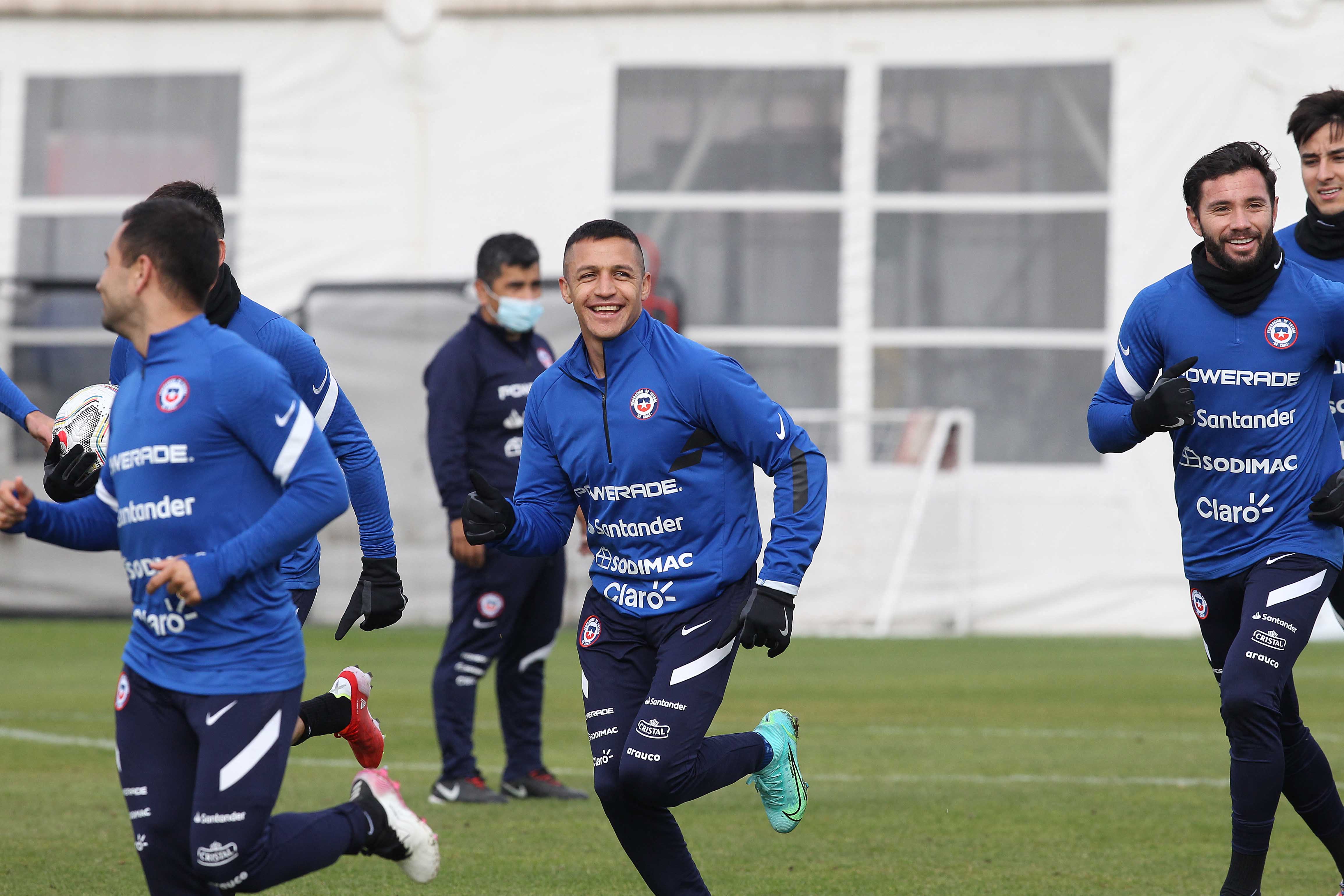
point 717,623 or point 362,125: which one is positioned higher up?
point 362,125

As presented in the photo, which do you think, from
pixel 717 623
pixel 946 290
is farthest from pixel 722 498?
pixel 946 290

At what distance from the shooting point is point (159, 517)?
4.11 m

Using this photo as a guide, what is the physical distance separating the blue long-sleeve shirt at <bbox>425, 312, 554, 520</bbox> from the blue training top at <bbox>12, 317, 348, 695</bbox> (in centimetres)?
360

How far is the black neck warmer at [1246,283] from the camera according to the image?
540cm

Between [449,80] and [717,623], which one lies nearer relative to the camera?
[717,623]

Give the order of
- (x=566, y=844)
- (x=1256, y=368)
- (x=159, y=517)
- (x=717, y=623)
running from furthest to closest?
(x=566, y=844) → (x=1256, y=368) → (x=717, y=623) → (x=159, y=517)

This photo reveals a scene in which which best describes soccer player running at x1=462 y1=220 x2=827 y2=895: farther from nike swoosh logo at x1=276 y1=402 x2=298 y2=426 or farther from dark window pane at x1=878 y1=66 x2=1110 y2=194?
dark window pane at x1=878 y1=66 x2=1110 y2=194

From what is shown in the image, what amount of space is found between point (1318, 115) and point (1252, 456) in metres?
1.37

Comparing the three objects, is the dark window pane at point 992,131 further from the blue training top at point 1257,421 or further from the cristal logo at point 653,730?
the cristal logo at point 653,730

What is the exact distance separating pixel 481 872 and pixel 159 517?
2.56 meters

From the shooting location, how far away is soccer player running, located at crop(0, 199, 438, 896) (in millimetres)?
4066

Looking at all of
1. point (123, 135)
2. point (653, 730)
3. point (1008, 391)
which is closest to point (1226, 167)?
point (653, 730)

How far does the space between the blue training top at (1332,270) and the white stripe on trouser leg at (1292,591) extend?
671 millimetres

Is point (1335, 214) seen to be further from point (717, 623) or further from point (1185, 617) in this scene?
point (1185, 617)
